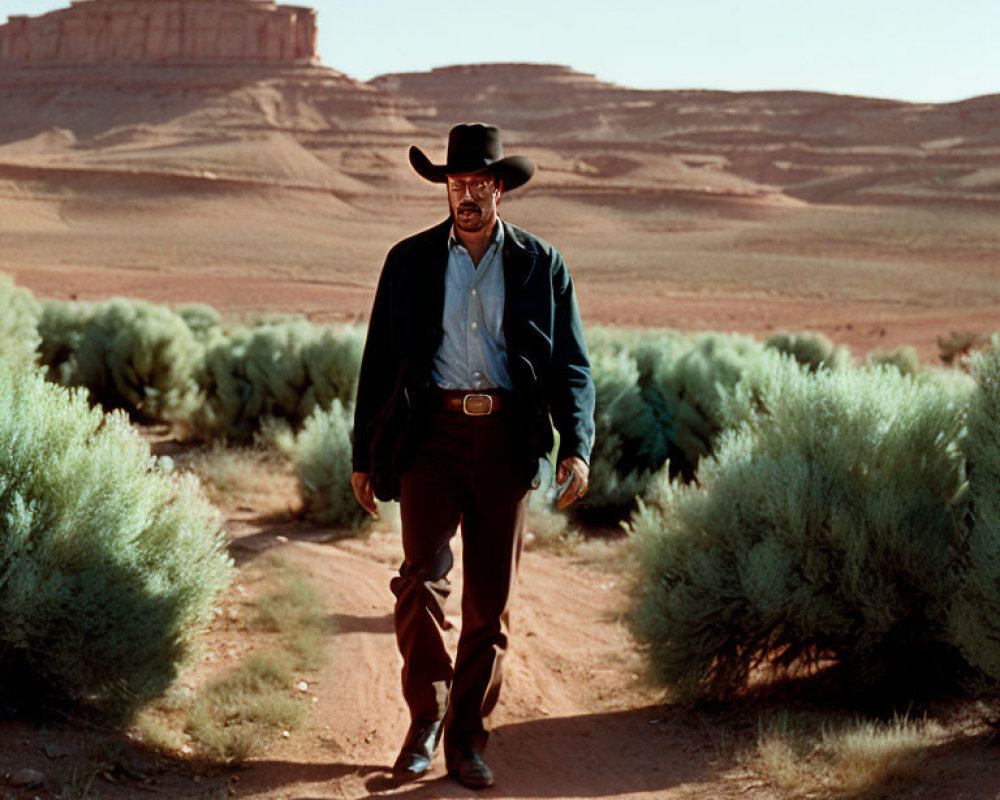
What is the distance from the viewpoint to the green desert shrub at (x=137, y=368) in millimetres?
12867

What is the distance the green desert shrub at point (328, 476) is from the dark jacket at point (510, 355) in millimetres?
4274

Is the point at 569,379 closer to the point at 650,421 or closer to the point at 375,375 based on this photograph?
the point at 375,375

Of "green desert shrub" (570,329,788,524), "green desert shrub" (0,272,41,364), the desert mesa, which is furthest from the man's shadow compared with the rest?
the desert mesa

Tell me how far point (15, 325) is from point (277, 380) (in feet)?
8.29

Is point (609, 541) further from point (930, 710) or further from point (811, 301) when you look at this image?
point (811, 301)

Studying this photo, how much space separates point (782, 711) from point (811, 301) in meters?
39.1

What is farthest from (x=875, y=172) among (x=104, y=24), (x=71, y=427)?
(x=71, y=427)

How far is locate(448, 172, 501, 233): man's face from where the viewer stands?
4.29 metres

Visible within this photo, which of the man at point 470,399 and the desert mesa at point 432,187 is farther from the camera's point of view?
the desert mesa at point 432,187

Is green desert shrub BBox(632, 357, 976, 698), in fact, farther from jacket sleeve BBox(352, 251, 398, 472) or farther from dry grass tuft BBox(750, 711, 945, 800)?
jacket sleeve BBox(352, 251, 398, 472)

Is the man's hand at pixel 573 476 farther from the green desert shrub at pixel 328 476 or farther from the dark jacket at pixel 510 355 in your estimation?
the green desert shrub at pixel 328 476

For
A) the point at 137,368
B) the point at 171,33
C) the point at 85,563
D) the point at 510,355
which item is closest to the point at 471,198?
the point at 510,355

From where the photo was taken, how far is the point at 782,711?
16.8ft

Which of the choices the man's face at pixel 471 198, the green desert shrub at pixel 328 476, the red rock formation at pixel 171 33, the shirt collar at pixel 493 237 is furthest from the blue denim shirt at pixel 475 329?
the red rock formation at pixel 171 33
